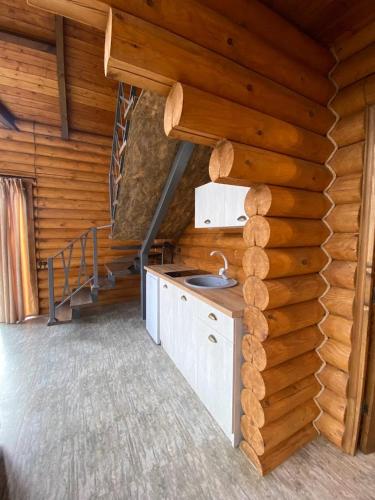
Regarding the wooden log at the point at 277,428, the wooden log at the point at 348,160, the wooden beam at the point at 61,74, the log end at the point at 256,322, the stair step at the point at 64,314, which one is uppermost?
the wooden beam at the point at 61,74

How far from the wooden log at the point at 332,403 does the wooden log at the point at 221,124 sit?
163 centimetres

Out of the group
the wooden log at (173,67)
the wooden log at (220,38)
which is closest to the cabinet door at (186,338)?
the wooden log at (173,67)

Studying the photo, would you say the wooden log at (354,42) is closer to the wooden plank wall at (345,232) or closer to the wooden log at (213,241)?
the wooden plank wall at (345,232)

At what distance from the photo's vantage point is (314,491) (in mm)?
1206

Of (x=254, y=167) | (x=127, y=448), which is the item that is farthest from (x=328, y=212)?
(x=127, y=448)

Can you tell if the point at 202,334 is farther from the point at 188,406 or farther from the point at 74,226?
the point at 74,226

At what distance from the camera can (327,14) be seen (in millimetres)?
1204

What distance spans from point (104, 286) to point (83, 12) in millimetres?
3491

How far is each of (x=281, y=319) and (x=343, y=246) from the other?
0.64 meters

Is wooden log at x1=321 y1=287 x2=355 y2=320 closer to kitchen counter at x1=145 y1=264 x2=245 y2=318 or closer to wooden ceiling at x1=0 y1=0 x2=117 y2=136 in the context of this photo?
kitchen counter at x1=145 y1=264 x2=245 y2=318

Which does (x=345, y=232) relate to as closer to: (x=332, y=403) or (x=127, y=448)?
(x=332, y=403)

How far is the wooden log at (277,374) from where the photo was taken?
4.14 ft

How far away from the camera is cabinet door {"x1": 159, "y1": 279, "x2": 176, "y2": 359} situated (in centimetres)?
236

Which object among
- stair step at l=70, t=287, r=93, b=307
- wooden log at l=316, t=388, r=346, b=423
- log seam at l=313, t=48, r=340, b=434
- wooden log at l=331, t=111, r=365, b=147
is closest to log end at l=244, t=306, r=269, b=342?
log seam at l=313, t=48, r=340, b=434
